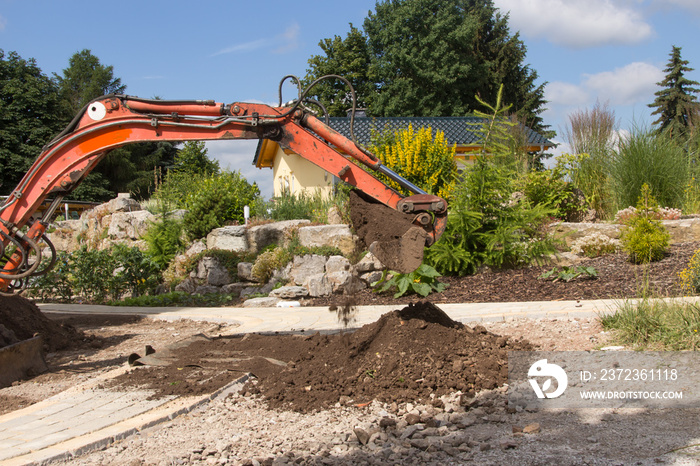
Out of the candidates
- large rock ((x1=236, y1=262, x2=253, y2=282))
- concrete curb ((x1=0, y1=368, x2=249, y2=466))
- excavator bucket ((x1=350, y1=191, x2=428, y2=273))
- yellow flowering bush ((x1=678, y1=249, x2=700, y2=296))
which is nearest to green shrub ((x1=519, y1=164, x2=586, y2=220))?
yellow flowering bush ((x1=678, y1=249, x2=700, y2=296))

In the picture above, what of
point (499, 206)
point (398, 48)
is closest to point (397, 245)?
point (499, 206)

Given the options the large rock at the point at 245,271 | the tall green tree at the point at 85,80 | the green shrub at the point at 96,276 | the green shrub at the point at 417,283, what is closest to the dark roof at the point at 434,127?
the large rock at the point at 245,271

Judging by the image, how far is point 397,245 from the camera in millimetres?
4723

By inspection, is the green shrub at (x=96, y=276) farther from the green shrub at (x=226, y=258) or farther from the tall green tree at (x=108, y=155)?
the tall green tree at (x=108, y=155)

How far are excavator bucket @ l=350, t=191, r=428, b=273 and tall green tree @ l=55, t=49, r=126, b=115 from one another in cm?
4056

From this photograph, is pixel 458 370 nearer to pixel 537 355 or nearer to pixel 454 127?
pixel 537 355

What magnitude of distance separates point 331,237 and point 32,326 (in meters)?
6.08

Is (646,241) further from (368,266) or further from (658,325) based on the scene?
(368,266)

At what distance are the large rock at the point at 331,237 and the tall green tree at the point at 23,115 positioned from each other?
27.1 metres

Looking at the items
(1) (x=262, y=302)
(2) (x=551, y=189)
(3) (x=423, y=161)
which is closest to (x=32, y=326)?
(1) (x=262, y=302)

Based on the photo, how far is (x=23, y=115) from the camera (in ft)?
115

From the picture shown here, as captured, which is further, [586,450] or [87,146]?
[87,146]

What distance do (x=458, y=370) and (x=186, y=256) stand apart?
972 cm

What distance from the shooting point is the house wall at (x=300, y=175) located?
1833 centimetres
